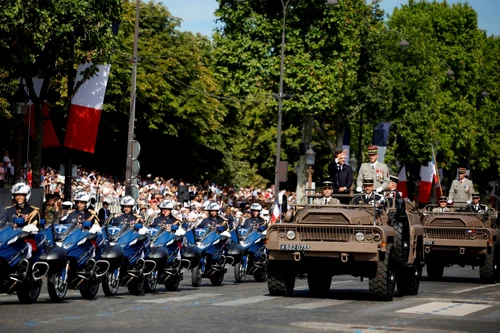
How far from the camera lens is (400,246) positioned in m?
20.7

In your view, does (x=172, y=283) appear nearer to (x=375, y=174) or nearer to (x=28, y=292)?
(x=375, y=174)

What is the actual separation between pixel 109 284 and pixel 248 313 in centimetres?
405

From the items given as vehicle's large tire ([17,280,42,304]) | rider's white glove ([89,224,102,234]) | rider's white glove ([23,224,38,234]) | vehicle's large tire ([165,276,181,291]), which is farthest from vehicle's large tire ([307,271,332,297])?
rider's white glove ([23,224,38,234])

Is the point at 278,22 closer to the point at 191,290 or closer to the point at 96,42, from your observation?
the point at 96,42

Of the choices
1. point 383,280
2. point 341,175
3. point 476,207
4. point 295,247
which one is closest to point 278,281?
point 295,247

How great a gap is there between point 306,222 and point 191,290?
3.54 metres

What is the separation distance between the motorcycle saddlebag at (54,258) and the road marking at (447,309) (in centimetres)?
494

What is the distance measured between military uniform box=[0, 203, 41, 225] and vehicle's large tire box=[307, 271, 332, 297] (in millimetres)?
5590

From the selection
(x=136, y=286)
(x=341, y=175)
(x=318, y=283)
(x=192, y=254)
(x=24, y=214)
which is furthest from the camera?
(x=192, y=254)

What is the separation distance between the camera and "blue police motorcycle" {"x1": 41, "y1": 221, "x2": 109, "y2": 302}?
17.6 meters

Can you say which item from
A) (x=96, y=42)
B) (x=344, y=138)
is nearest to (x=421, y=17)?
(x=344, y=138)

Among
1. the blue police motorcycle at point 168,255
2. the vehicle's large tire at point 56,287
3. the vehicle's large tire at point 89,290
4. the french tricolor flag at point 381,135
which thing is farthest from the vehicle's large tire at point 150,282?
the french tricolor flag at point 381,135

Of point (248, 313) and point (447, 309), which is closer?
point (248, 313)

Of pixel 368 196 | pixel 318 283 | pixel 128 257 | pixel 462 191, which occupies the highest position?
pixel 462 191
